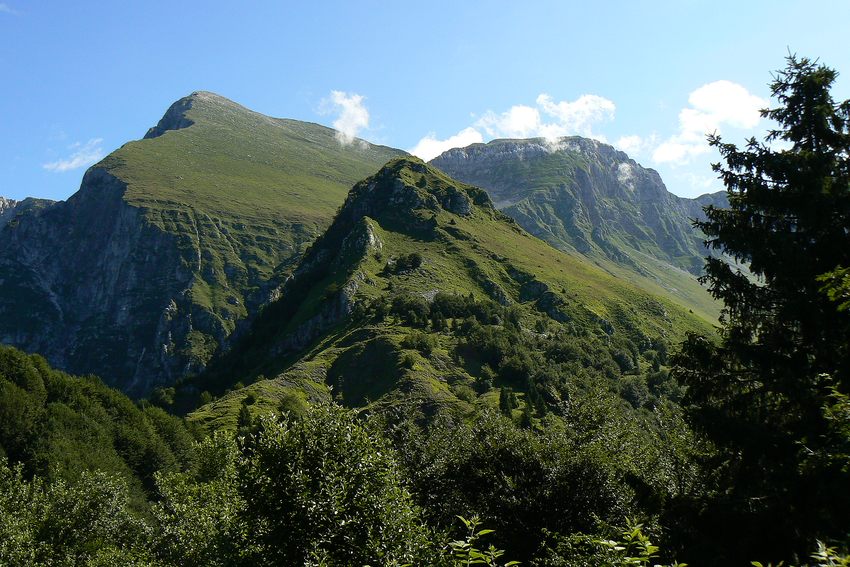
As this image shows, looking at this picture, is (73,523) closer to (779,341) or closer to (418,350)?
(779,341)

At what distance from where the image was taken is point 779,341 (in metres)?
20.4

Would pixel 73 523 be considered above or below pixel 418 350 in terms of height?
below

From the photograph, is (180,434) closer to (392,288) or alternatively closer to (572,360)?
(392,288)

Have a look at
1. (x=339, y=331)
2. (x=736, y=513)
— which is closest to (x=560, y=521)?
(x=736, y=513)

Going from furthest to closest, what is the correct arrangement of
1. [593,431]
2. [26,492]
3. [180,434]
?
1. [180,434]
2. [26,492]
3. [593,431]

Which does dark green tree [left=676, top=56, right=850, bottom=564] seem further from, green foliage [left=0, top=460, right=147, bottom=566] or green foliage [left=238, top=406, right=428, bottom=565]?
green foliage [left=0, top=460, right=147, bottom=566]

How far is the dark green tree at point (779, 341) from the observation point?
1661cm

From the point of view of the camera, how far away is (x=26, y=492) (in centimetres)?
5444

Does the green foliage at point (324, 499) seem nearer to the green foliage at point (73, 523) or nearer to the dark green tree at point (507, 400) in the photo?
the green foliage at point (73, 523)

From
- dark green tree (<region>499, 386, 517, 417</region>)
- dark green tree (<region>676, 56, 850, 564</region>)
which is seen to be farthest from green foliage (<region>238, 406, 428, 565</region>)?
dark green tree (<region>499, 386, 517, 417</region>)

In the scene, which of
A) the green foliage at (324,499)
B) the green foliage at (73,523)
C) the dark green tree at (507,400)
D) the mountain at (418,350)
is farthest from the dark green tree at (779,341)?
the dark green tree at (507,400)

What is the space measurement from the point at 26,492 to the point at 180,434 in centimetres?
6611

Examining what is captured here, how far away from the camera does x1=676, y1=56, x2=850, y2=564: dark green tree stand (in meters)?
16.6

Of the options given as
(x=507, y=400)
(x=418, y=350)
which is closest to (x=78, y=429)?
(x=418, y=350)
